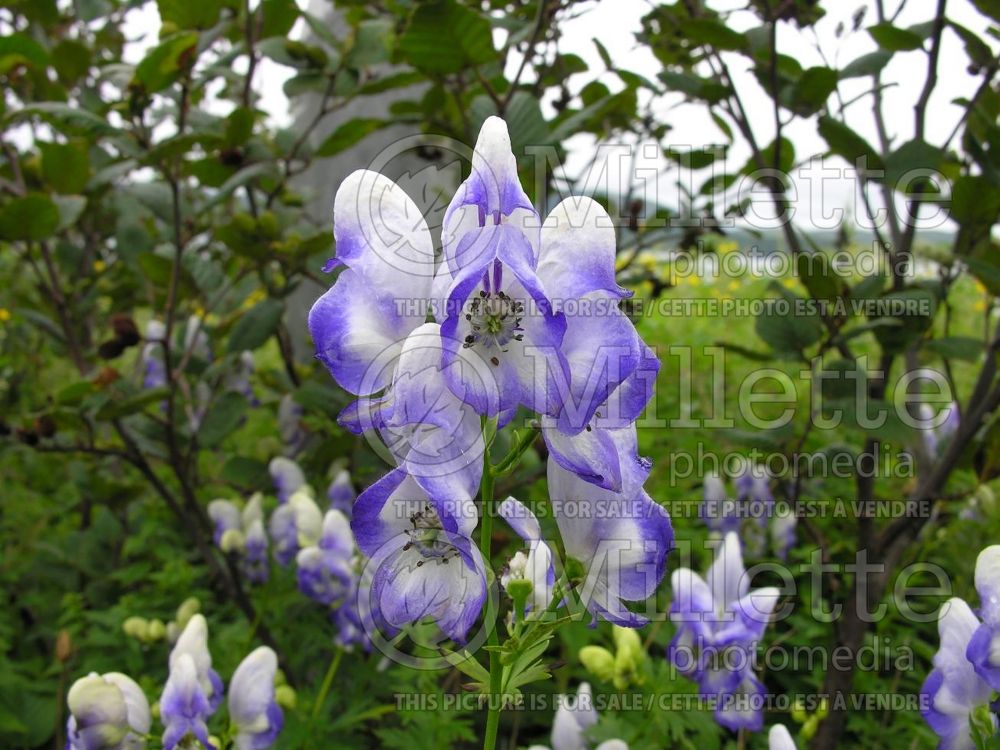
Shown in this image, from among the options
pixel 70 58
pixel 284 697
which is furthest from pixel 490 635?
pixel 70 58

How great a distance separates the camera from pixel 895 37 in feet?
6.22

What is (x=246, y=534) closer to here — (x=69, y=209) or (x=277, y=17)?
(x=69, y=209)

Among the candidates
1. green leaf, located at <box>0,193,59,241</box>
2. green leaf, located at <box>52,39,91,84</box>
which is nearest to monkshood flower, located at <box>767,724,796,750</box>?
green leaf, located at <box>0,193,59,241</box>

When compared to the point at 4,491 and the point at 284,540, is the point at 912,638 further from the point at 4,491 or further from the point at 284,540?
the point at 4,491

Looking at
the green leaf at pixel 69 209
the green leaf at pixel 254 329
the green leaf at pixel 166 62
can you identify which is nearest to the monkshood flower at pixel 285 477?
the green leaf at pixel 254 329

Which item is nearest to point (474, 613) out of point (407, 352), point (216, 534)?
point (407, 352)

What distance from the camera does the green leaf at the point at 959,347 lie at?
197 cm

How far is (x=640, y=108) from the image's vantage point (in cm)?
279

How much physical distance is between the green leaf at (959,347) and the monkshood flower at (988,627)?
40.9 inches

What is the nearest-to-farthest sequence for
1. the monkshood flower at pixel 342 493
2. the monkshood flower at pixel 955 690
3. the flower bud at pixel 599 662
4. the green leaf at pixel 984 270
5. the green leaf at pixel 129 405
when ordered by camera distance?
the monkshood flower at pixel 955 690 → the flower bud at pixel 599 662 → the green leaf at pixel 984 270 → the green leaf at pixel 129 405 → the monkshood flower at pixel 342 493

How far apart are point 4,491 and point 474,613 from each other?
11.1ft

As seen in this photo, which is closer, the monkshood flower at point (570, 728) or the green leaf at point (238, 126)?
the monkshood flower at point (570, 728)

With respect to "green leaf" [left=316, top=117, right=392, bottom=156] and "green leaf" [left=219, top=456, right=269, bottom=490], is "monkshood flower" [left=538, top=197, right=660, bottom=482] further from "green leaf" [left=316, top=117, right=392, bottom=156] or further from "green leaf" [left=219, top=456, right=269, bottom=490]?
"green leaf" [left=219, top=456, right=269, bottom=490]

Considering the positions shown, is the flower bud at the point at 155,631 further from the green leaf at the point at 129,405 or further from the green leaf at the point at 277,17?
the green leaf at the point at 277,17
